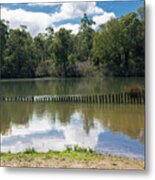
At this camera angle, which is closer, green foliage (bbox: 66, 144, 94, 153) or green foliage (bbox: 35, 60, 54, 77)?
green foliage (bbox: 66, 144, 94, 153)

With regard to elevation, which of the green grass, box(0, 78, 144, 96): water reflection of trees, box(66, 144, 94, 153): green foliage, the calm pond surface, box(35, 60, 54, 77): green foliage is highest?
box(35, 60, 54, 77): green foliage

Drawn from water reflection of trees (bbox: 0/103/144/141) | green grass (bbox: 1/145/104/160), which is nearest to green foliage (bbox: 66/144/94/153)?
green grass (bbox: 1/145/104/160)

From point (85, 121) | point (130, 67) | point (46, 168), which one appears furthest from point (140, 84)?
point (46, 168)

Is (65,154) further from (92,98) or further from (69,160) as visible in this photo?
(92,98)

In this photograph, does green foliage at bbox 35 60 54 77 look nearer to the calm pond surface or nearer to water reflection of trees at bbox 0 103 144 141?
the calm pond surface

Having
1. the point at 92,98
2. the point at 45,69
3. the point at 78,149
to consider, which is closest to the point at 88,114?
the point at 92,98

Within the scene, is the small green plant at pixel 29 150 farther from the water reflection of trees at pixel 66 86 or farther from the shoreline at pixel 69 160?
the water reflection of trees at pixel 66 86
